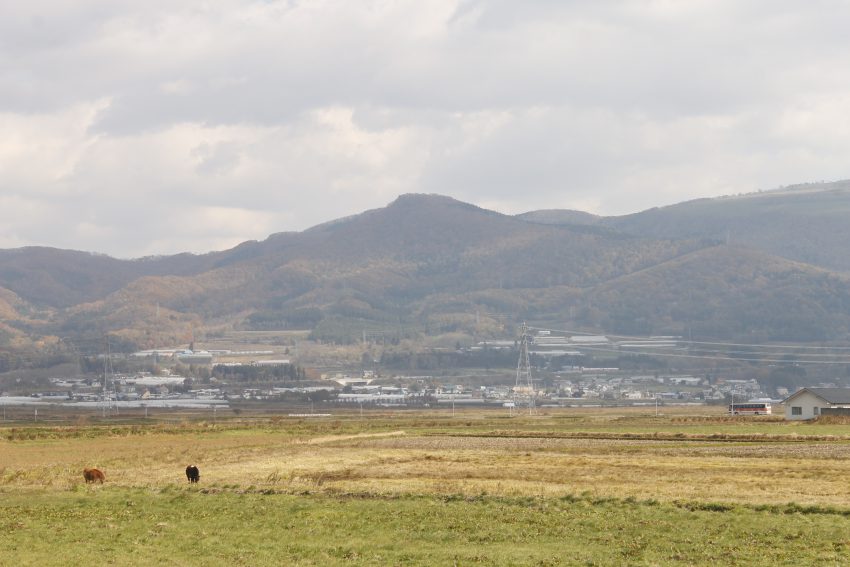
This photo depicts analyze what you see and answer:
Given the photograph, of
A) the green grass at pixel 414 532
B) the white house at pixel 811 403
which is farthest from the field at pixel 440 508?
the white house at pixel 811 403

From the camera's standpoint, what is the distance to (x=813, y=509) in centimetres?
2720

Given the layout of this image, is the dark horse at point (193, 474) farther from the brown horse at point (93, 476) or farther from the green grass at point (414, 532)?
the green grass at point (414, 532)

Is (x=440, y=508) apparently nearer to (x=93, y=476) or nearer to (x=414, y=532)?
(x=414, y=532)

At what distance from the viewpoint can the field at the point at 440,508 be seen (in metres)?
22.6

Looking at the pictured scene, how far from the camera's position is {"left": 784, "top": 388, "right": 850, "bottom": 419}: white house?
92.5 m

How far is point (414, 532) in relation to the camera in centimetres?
2527

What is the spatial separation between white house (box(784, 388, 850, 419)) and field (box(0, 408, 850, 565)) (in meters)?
42.8

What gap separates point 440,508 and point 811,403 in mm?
71906

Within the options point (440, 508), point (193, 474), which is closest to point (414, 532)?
point (440, 508)

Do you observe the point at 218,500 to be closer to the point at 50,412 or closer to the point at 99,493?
the point at 99,493

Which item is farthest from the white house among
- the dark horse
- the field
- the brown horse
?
the brown horse

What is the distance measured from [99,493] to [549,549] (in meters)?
16.7

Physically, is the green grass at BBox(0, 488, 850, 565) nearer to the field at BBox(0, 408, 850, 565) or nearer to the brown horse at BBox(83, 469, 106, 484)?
the field at BBox(0, 408, 850, 565)

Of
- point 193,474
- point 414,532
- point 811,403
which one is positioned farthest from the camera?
point 811,403
